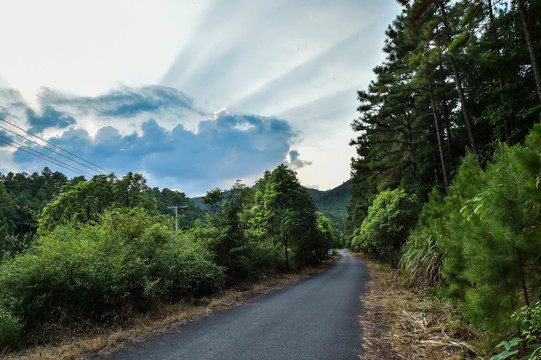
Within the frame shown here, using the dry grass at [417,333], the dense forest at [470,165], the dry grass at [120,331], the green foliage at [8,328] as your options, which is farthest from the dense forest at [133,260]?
the dense forest at [470,165]

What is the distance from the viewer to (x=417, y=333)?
4.84 m

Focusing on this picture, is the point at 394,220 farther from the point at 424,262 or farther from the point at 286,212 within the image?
the point at 286,212

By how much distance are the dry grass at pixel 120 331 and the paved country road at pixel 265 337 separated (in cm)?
42

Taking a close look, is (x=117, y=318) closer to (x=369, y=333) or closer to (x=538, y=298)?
(x=369, y=333)

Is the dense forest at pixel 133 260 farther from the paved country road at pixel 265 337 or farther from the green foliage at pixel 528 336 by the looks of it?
the green foliage at pixel 528 336

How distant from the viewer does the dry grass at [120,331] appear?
4.38 m

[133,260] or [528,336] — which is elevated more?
[133,260]

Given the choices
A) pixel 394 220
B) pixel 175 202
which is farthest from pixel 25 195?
pixel 394 220

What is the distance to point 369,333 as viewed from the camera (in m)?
5.31

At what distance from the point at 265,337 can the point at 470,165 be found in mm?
5936

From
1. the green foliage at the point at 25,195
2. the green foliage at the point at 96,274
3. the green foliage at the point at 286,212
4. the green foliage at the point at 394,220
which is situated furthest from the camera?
the green foliage at the point at 25,195

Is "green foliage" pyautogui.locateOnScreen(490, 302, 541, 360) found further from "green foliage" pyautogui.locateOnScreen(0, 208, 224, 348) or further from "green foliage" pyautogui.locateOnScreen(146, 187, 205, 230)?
"green foliage" pyautogui.locateOnScreen(146, 187, 205, 230)

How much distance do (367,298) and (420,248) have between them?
2.43 metres

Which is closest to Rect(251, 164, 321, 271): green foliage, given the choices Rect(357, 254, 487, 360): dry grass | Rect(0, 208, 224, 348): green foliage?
Rect(0, 208, 224, 348): green foliage
